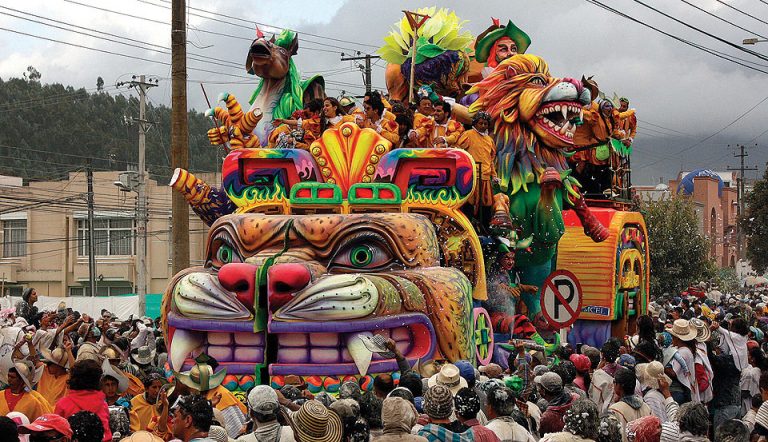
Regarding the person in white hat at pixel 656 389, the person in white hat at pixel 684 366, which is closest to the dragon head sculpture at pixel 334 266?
the person in white hat at pixel 684 366

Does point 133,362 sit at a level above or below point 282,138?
below

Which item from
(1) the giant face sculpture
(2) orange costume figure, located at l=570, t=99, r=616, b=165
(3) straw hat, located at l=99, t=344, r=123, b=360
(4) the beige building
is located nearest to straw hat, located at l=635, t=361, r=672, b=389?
(1) the giant face sculpture

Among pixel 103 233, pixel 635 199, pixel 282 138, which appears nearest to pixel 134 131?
pixel 103 233

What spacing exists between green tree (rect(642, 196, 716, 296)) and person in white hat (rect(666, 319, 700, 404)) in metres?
27.2

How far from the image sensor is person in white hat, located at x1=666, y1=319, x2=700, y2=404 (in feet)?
32.8

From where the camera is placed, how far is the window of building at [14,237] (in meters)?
44.5

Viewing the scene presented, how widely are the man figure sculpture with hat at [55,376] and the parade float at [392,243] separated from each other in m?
1.60

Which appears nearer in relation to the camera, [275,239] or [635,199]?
[275,239]

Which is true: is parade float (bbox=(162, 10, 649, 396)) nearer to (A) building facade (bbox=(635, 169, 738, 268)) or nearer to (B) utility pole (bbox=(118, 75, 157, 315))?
(B) utility pole (bbox=(118, 75, 157, 315))

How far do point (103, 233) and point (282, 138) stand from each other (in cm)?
3375

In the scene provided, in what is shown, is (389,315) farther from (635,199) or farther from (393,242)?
(635,199)

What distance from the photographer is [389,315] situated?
10078 millimetres

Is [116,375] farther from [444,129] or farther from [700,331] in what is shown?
Answer: [444,129]

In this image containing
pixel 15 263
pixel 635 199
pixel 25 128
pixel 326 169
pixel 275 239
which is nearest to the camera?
pixel 275 239
